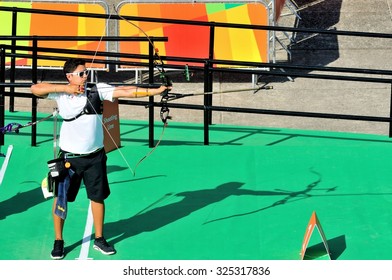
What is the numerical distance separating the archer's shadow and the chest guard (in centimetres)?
115

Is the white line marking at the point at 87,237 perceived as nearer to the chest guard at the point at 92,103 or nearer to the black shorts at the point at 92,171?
the black shorts at the point at 92,171

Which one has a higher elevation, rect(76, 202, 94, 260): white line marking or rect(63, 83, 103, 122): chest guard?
rect(63, 83, 103, 122): chest guard

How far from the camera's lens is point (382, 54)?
53.2 ft

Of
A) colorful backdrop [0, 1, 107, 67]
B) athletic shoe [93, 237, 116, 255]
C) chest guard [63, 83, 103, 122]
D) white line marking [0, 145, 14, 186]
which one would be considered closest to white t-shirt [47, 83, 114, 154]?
chest guard [63, 83, 103, 122]

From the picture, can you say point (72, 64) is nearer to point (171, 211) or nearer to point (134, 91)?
point (134, 91)

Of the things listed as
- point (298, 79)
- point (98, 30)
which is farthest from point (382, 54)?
point (98, 30)

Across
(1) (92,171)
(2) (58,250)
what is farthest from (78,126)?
(2) (58,250)

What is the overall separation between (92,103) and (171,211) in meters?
1.53

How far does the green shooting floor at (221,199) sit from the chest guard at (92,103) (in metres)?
1.12

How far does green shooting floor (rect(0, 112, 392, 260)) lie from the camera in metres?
9.23

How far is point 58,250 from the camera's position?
8.99 meters

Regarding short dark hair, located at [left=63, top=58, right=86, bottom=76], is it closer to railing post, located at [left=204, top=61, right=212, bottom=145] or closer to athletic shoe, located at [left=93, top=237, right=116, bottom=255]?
athletic shoe, located at [left=93, top=237, right=116, bottom=255]

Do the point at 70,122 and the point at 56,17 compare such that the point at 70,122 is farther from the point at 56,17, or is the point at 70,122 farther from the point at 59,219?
the point at 56,17

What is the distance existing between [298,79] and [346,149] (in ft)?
13.1
